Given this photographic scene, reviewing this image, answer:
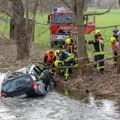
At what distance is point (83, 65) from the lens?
19.4 meters

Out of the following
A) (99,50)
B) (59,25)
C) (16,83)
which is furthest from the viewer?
(59,25)

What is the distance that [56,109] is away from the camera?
1470cm

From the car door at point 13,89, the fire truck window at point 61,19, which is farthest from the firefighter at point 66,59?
the fire truck window at point 61,19

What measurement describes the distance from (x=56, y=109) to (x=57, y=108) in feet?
0.55

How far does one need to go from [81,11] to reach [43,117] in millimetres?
7193

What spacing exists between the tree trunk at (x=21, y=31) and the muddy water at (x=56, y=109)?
31.7 feet

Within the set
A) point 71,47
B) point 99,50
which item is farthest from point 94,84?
point 71,47

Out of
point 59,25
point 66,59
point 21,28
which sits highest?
point 59,25

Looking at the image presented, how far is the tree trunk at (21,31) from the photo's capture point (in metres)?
25.2

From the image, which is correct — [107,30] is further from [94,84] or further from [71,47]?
[94,84]

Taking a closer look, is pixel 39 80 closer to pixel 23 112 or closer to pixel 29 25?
pixel 23 112

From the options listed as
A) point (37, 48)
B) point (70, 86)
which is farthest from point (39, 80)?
point (37, 48)

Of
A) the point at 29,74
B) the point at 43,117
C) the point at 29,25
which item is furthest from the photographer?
the point at 29,25

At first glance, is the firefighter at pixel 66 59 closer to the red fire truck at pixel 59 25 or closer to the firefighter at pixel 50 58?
the firefighter at pixel 50 58
